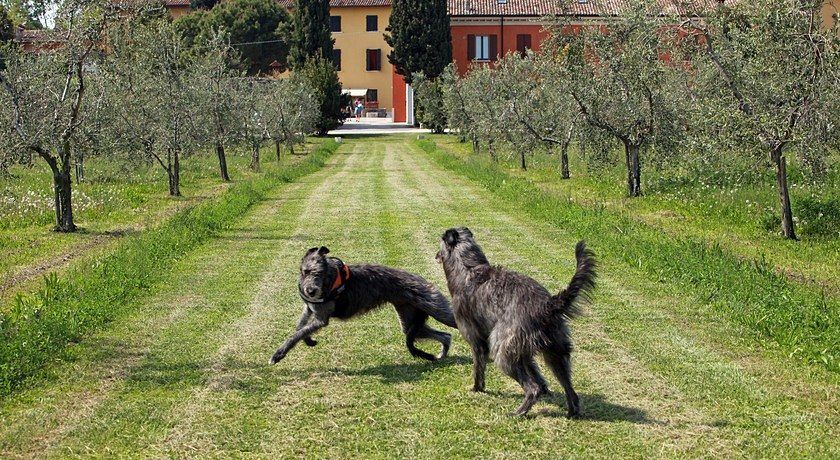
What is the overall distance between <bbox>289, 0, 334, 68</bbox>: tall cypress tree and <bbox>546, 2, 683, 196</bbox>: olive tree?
1670 inches

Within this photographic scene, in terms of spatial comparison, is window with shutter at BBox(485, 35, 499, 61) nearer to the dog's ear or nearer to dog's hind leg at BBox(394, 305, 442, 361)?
dog's hind leg at BBox(394, 305, 442, 361)

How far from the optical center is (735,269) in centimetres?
1133

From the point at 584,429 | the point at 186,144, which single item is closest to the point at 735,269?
the point at 584,429

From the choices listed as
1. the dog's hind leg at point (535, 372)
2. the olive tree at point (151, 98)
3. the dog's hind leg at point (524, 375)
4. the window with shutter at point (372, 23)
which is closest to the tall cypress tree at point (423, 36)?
the window with shutter at point (372, 23)

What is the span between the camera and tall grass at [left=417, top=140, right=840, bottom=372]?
28.7ft

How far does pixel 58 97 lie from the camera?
55.3 ft

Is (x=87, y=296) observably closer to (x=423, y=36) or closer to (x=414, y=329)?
(x=414, y=329)

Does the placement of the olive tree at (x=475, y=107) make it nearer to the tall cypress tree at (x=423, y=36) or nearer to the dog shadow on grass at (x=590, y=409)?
the tall cypress tree at (x=423, y=36)

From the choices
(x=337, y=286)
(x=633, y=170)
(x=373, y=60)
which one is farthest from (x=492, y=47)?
(x=337, y=286)

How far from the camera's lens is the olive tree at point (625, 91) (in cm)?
2012

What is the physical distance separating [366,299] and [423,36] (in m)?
55.6

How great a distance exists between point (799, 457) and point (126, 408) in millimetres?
4478

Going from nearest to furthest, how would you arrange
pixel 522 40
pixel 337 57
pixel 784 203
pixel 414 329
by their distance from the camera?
pixel 414 329 → pixel 784 203 → pixel 522 40 → pixel 337 57

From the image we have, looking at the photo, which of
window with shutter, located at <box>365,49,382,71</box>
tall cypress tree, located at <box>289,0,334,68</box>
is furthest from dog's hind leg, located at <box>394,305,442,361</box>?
window with shutter, located at <box>365,49,382,71</box>
